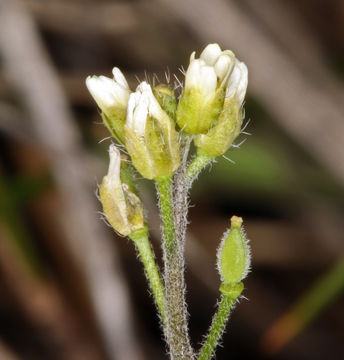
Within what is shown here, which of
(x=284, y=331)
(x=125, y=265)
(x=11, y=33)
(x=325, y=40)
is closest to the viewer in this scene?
(x=284, y=331)

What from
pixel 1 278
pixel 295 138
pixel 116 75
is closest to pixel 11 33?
pixel 1 278

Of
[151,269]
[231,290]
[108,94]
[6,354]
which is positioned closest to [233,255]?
[231,290]

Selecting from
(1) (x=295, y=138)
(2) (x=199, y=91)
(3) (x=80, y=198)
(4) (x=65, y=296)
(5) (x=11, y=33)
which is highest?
(5) (x=11, y=33)

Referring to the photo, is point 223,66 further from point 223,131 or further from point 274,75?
point 274,75

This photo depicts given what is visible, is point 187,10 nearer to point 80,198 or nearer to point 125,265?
point 80,198

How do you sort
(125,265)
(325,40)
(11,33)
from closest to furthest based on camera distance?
(11,33), (125,265), (325,40)

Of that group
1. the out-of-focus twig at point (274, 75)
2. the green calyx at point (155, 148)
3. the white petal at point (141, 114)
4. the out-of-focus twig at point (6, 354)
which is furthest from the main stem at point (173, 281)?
the out-of-focus twig at point (274, 75)
